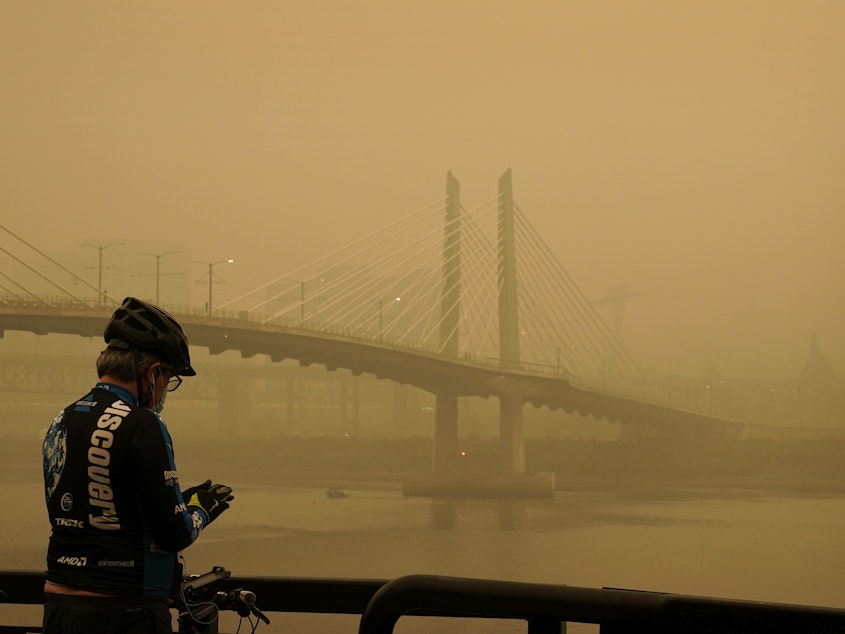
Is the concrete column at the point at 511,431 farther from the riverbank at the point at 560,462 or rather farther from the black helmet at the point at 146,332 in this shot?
the black helmet at the point at 146,332

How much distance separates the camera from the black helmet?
1.96 meters

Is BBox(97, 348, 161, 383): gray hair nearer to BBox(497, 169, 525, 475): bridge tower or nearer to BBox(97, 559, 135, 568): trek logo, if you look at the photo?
BBox(97, 559, 135, 568): trek logo

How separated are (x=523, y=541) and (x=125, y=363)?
90.8 ft

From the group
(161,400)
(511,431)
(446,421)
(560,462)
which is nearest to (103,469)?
(161,400)

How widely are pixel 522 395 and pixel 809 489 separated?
384 inches

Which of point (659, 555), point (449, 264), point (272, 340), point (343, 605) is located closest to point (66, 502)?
point (343, 605)

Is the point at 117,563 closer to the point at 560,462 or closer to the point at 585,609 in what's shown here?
the point at 585,609

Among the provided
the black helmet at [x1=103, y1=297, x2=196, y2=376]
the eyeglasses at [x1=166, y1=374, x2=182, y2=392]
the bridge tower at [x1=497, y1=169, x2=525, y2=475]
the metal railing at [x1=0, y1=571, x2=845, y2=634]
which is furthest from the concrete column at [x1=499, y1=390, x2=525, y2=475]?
the metal railing at [x1=0, y1=571, x2=845, y2=634]

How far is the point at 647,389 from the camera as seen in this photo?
121 ft

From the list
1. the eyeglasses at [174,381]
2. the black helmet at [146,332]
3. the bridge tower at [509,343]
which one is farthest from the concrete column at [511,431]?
the black helmet at [146,332]

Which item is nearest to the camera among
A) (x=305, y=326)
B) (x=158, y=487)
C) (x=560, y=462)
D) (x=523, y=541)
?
(x=158, y=487)

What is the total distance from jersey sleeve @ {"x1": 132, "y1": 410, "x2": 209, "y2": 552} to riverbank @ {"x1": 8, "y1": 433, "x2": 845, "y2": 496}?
35.1 meters

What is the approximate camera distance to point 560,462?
3966cm

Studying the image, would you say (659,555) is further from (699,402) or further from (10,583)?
(10,583)
